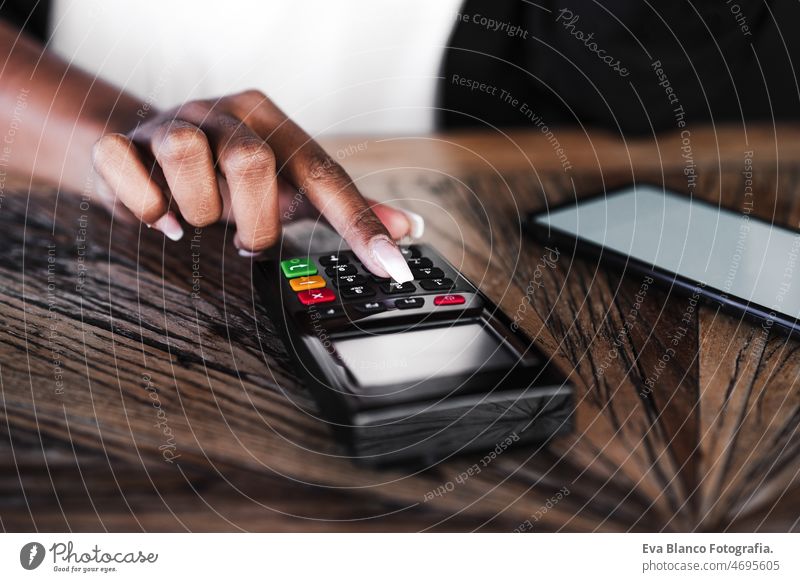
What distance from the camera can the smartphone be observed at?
0.24 metres

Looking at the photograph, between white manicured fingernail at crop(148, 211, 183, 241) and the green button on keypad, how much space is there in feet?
0.17

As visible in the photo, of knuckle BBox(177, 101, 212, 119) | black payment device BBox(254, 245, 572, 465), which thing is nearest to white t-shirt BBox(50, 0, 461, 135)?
knuckle BBox(177, 101, 212, 119)

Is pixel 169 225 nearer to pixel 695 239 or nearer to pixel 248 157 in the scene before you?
pixel 248 157

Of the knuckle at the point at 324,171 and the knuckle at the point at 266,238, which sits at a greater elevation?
the knuckle at the point at 324,171

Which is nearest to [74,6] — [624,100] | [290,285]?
[290,285]

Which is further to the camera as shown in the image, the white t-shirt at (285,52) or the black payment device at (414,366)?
the white t-shirt at (285,52)

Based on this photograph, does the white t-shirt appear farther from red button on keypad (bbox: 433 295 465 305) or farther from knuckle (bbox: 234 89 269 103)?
red button on keypad (bbox: 433 295 465 305)

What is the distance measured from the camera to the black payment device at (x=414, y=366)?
0.18 meters

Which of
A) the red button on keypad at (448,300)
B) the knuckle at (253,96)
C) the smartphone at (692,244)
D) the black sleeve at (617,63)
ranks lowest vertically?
the red button on keypad at (448,300)

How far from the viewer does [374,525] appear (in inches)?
7.4

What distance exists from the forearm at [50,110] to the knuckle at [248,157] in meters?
0.05

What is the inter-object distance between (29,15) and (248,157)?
0.11 metres

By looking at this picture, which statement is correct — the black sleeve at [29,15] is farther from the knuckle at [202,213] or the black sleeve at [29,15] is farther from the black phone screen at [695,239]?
the black phone screen at [695,239]

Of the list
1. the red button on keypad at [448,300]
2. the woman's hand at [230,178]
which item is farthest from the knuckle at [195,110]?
the red button on keypad at [448,300]
